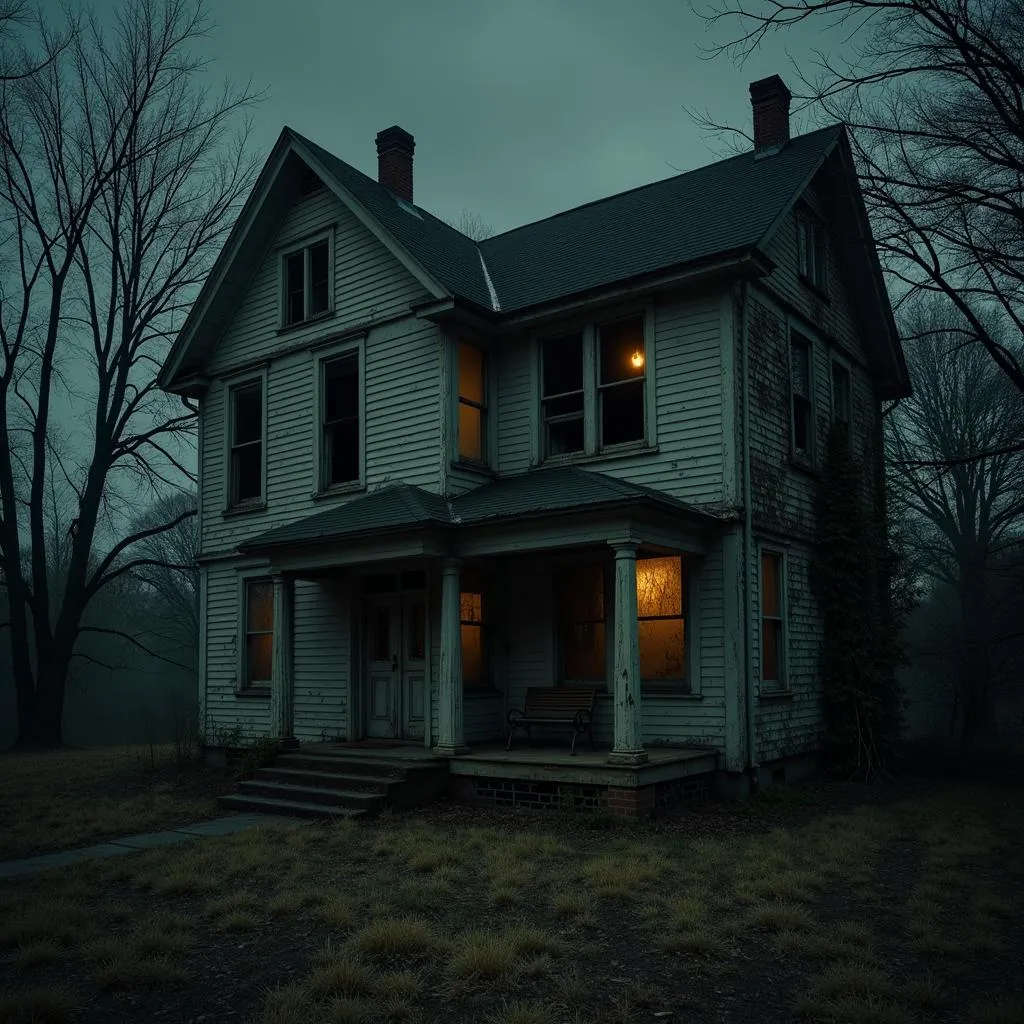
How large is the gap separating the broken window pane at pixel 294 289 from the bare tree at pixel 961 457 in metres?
15.7

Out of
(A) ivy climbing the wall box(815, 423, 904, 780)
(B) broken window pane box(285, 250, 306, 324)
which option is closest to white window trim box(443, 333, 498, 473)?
(B) broken window pane box(285, 250, 306, 324)

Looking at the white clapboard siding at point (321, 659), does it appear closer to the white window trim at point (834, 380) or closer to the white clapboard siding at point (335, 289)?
the white clapboard siding at point (335, 289)

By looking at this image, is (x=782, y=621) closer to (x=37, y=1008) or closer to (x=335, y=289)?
(x=335, y=289)

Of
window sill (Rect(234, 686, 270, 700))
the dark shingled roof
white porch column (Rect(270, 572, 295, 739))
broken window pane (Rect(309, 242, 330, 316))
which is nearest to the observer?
the dark shingled roof

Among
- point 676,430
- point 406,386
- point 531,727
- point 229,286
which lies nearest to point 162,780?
point 531,727

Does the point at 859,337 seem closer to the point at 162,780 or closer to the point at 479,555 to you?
the point at 479,555

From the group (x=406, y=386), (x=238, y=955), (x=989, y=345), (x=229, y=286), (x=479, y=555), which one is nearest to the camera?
(x=238, y=955)

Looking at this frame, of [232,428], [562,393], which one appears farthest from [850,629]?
[232,428]

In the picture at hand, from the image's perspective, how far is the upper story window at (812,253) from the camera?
1404cm

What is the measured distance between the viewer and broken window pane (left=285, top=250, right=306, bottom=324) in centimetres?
1539

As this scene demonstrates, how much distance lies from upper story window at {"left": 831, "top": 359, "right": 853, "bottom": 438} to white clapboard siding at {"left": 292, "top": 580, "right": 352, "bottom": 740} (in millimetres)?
8471

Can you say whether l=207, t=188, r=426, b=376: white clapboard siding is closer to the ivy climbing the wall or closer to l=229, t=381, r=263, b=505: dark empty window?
l=229, t=381, r=263, b=505: dark empty window

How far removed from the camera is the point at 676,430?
38.9 feet

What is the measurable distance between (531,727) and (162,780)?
19.3 feet
